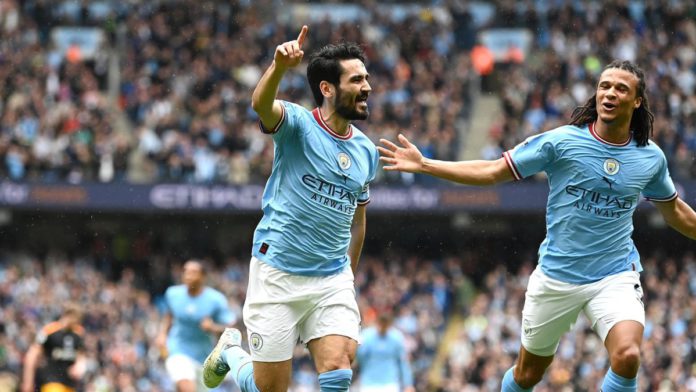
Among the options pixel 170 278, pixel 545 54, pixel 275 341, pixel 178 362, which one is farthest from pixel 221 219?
pixel 275 341

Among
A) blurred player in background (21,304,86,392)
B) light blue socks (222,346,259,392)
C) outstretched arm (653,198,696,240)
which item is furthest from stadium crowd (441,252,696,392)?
light blue socks (222,346,259,392)

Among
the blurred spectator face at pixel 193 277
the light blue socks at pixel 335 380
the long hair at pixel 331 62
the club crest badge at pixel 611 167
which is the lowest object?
the blurred spectator face at pixel 193 277

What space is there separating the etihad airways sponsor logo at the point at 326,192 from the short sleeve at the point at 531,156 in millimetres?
1070

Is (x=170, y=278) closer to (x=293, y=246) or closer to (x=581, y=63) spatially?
(x=581, y=63)

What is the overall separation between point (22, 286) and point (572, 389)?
10007 millimetres

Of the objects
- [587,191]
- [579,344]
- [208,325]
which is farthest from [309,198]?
[579,344]

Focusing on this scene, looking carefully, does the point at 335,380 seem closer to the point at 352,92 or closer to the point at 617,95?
the point at 352,92

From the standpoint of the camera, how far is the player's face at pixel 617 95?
314 inches

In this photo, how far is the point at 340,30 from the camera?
27.3 m

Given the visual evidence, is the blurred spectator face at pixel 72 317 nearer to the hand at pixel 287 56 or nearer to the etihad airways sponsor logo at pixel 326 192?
the etihad airways sponsor logo at pixel 326 192

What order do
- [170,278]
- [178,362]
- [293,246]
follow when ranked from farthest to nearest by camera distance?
[170,278] < [178,362] < [293,246]

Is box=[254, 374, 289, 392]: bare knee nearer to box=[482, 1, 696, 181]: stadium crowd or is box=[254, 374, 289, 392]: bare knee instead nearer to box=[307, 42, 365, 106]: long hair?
box=[307, 42, 365, 106]: long hair

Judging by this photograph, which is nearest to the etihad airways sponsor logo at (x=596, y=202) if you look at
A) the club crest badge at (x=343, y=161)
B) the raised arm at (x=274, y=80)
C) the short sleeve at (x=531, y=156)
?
the short sleeve at (x=531, y=156)

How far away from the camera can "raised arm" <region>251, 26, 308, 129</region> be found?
714 cm
